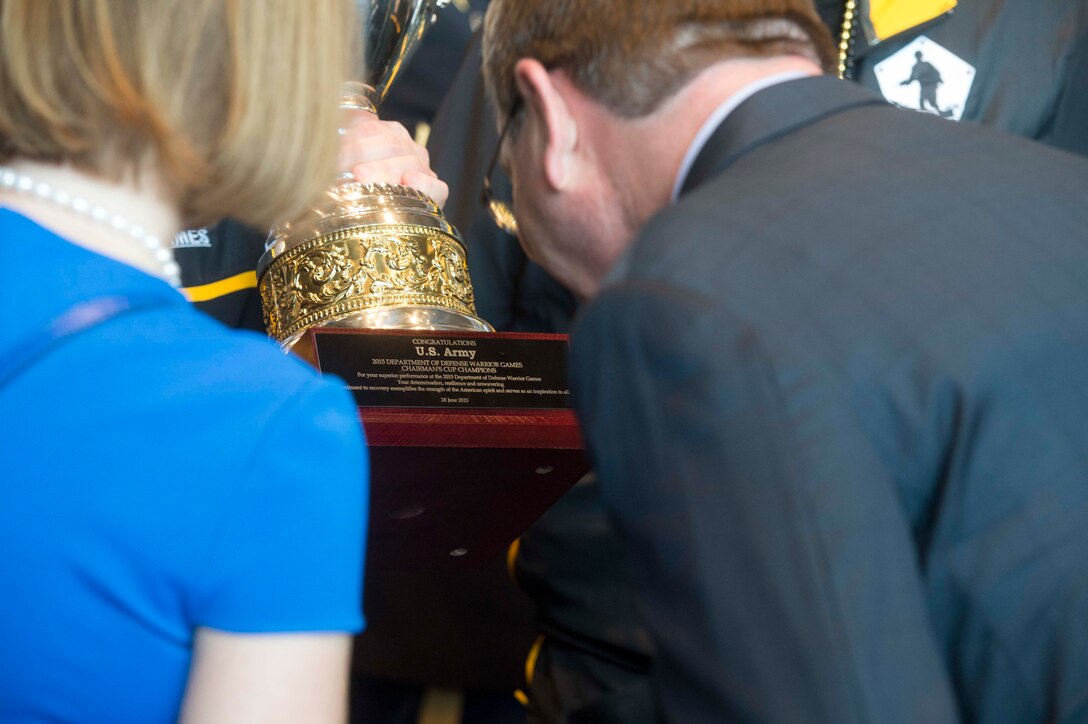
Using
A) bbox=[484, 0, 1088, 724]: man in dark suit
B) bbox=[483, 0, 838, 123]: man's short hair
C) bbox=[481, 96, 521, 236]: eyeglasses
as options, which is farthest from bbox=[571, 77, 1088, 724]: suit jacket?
bbox=[481, 96, 521, 236]: eyeglasses

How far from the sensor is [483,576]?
5.50 feet

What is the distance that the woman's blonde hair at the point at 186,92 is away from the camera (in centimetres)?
56

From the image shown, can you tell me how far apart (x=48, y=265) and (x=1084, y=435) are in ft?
1.88

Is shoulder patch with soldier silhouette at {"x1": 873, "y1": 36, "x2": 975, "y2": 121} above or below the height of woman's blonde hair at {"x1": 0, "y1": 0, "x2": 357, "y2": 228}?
below

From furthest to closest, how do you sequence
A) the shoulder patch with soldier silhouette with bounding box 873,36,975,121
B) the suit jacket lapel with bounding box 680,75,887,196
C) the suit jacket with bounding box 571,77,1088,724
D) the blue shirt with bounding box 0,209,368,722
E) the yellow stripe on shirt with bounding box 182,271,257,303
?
the shoulder patch with soldier silhouette with bounding box 873,36,975,121, the yellow stripe on shirt with bounding box 182,271,257,303, the suit jacket lapel with bounding box 680,75,887,196, the suit jacket with bounding box 571,77,1088,724, the blue shirt with bounding box 0,209,368,722

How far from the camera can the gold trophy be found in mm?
1079

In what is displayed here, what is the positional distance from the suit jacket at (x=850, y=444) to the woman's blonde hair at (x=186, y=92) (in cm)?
21

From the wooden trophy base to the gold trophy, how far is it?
0.17 ft

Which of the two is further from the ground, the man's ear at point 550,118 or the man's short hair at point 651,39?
the man's short hair at point 651,39

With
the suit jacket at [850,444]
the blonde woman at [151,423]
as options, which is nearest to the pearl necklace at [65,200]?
the blonde woman at [151,423]

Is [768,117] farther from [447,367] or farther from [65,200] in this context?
[65,200]

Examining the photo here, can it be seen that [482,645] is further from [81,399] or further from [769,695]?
[81,399]

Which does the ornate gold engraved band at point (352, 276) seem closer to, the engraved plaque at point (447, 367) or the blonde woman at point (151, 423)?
the engraved plaque at point (447, 367)

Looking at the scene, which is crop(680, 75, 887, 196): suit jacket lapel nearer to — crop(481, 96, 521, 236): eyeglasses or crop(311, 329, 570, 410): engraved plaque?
crop(311, 329, 570, 410): engraved plaque
